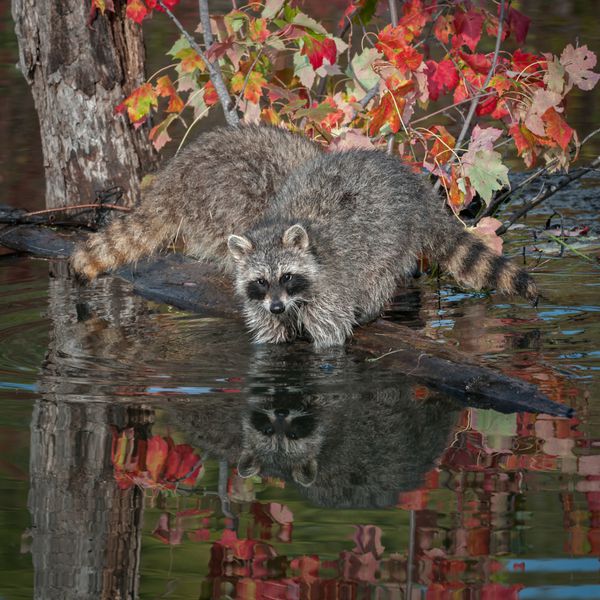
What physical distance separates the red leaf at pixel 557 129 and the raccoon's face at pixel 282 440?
8.38 ft

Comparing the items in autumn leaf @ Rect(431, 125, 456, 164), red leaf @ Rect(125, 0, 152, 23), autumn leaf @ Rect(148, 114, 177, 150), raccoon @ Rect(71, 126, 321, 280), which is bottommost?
raccoon @ Rect(71, 126, 321, 280)

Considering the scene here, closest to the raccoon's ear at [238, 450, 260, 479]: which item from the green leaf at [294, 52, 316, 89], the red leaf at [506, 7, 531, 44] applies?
the green leaf at [294, 52, 316, 89]

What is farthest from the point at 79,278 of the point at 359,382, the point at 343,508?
the point at 343,508

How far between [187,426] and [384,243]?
221cm

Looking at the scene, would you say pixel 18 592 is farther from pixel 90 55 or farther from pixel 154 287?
pixel 90 55

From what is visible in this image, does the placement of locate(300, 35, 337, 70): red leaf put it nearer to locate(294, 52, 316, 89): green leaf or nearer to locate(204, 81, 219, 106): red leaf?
locate(294, 52, 316, 89): green leaf

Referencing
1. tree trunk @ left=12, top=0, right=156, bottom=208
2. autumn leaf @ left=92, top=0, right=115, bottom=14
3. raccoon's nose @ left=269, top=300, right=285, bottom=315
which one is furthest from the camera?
tree trunk @ left=12, top=0, right=156, bottom=208

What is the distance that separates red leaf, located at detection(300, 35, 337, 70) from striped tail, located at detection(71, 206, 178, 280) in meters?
1.30

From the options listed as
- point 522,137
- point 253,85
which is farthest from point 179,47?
point 522,137

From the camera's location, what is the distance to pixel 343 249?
6.79 m

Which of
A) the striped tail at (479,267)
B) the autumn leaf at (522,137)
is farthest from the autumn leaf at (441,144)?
the striped tail at (479,267)

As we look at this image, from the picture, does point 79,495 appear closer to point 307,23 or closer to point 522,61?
point 307,23

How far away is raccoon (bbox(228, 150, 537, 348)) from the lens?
21.5 ft

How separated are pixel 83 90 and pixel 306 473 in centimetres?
472
